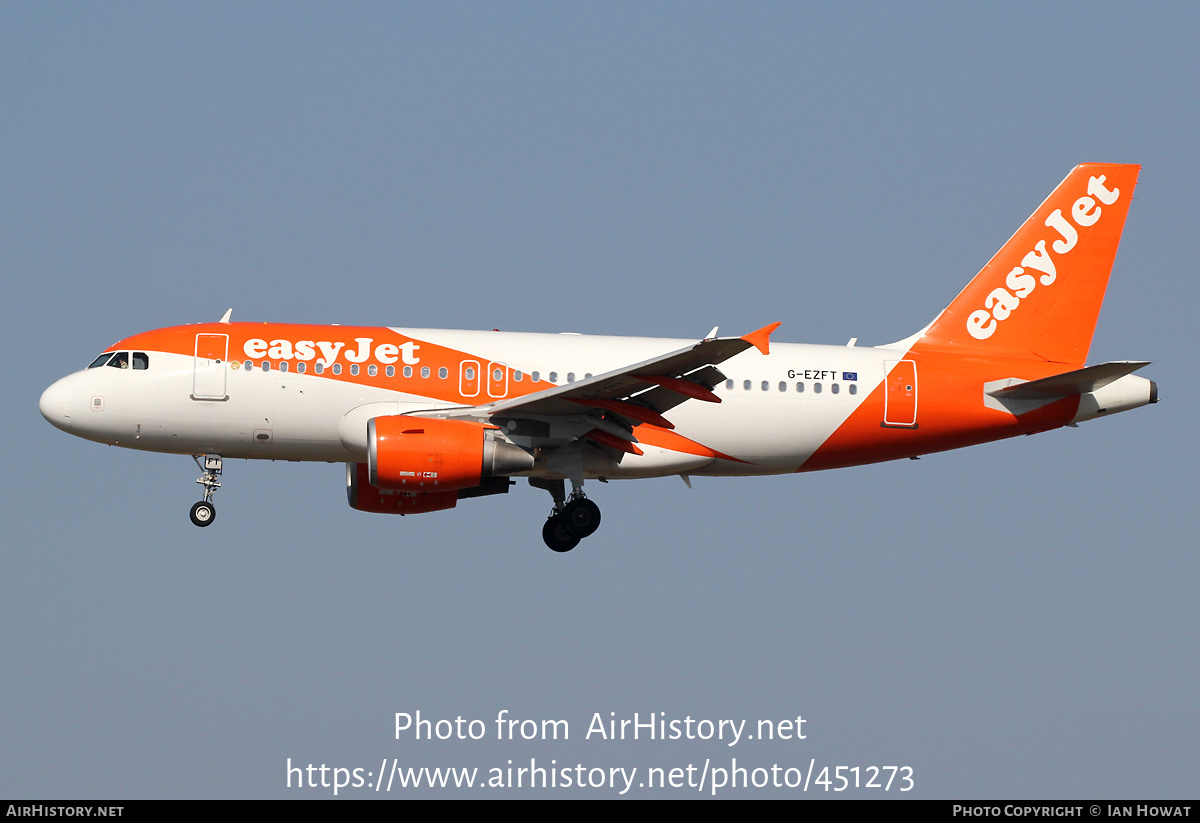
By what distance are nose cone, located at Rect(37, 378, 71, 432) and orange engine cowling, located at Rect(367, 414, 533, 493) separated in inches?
241

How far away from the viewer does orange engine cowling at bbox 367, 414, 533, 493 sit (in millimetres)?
27625

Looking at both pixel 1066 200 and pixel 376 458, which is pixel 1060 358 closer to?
pixel 1066 200

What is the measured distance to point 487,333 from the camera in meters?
30.4

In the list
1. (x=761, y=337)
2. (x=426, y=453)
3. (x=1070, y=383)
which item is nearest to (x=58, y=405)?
(x=426, y=453)

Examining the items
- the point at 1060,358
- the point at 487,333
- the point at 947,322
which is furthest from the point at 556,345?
the point at 1060,358

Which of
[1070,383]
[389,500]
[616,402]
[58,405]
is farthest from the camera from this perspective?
[389,500]

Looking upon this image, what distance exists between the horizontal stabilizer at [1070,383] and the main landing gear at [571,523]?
8911 millimetres

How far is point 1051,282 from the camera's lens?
33.2 metres

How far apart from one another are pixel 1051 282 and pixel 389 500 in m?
15.5

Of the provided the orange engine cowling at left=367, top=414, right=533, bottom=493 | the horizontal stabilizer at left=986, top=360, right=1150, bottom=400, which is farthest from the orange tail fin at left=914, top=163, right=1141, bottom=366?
the orange engine cowling at left=367, top=414, right=533, bottom=493

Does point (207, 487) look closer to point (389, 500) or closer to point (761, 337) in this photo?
point (389, 500)

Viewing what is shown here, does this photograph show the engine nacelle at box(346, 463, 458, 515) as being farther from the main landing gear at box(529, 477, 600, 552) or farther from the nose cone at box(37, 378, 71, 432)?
the nose cone at box(37, 378, 71, 432)

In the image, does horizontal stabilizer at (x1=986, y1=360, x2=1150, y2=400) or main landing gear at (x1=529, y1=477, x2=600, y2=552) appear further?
main landing gear at (x1=529, y1=477, x2=600, y2=552)

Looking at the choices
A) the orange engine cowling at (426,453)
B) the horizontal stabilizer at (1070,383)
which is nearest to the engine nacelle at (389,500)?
the orange engine cowling at (426,453)
